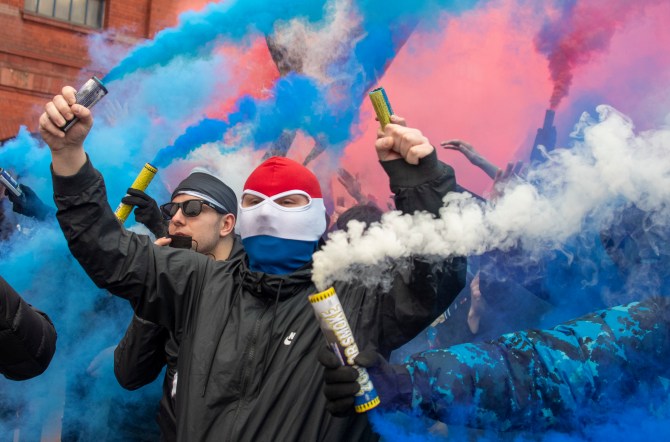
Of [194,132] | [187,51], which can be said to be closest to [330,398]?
A: [194,132]

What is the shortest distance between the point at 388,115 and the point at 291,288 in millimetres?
666

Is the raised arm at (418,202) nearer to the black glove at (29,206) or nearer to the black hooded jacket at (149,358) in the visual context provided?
the black hooded jacket at (149,358)

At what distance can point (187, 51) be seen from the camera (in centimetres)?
520

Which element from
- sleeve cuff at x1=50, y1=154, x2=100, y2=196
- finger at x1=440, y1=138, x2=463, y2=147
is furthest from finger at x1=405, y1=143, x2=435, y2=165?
finger at x1=440, y1=138, x2=463, y2=147

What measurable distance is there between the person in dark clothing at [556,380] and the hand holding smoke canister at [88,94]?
1251mm

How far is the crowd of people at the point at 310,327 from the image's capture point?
2.10 m

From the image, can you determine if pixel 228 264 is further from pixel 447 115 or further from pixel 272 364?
pixel 447 115

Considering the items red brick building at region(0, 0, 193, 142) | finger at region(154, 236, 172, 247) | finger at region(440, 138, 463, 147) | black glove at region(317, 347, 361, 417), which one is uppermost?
red brick building at region(0, 0, 193, 142)

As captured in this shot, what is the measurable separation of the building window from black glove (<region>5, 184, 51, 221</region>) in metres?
7.48

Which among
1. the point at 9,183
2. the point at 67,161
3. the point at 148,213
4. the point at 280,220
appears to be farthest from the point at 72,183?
the point at 9,183

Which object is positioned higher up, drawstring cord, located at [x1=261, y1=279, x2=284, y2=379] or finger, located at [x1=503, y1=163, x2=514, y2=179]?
finger, located at [x1=503, y1=163, x2=514, y2=179]

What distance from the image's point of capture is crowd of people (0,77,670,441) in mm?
2102

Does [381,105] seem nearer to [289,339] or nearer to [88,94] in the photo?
[289,339]

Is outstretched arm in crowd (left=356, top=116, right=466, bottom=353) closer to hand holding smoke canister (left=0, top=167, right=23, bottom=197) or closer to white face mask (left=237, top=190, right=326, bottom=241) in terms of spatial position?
white face mask (left=237, top=190, right=326, bottom=241)
